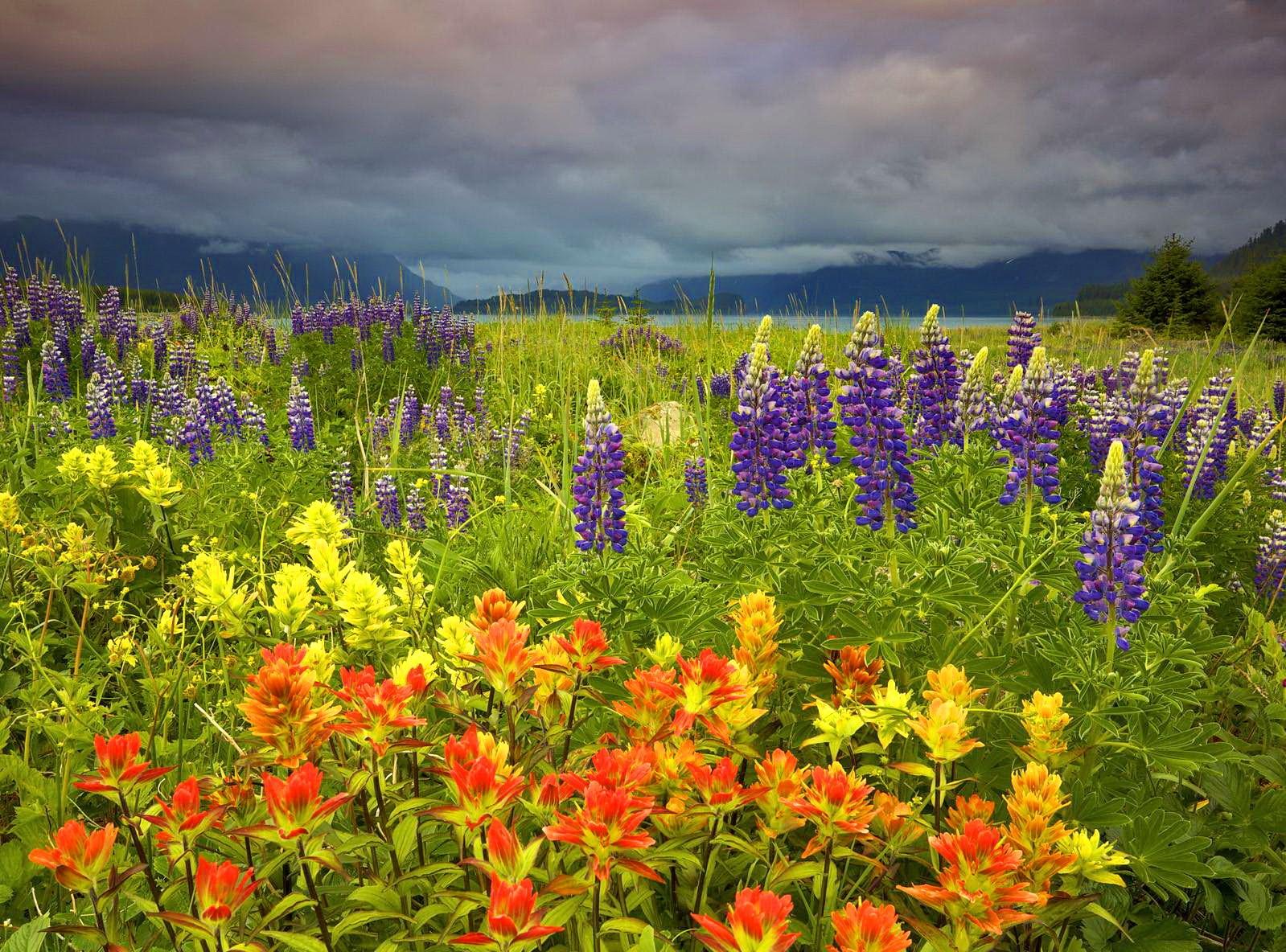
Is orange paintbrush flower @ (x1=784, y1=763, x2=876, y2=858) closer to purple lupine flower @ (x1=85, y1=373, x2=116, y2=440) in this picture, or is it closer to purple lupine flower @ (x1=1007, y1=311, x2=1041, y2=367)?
purple lupine flower @ (x1=1007, y1=311, x2=1041, y2=367)

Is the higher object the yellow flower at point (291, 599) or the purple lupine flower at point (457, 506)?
the yellow flower at point (291, 599)

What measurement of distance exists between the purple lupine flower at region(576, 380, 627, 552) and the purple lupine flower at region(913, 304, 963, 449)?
1484 millimetres

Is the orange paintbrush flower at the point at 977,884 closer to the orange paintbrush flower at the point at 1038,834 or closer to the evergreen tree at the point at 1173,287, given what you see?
the orange paintbrush flower at the point at 1038,834

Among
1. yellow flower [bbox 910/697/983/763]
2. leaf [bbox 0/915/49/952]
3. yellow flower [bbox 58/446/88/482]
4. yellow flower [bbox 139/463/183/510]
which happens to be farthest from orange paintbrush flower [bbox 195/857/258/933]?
yellow flower [bbox 58/446/88/482]

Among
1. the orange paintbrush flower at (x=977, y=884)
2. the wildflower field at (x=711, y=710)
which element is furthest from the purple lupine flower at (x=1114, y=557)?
the orange paintbrush flower at (x=977, y=884)

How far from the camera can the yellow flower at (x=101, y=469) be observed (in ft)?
12.4

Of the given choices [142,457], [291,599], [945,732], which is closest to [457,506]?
[142,457]

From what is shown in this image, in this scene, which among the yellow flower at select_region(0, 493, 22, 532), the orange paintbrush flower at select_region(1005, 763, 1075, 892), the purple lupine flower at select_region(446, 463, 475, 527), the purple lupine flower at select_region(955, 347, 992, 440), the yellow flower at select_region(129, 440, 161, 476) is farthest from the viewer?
the purple lupine flower at select_region(446, 463, 475, 527)

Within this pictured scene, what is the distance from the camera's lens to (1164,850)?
1775 mm

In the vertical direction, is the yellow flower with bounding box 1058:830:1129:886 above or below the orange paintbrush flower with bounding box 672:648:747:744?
below

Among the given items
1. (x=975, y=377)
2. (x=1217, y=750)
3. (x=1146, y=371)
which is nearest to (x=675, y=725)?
(x=1217, y=750)

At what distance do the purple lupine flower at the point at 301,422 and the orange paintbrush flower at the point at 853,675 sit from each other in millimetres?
4982

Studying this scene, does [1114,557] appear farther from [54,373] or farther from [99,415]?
[54,373]

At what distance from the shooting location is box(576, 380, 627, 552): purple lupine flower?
268 cm
